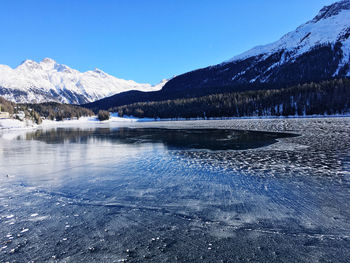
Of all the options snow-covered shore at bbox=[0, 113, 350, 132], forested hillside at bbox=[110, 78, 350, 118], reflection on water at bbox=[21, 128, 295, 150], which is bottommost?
snow-covered shore at bbox=[0, 113, 350, 132]

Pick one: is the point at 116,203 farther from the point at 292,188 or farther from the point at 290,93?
the point at 290,93

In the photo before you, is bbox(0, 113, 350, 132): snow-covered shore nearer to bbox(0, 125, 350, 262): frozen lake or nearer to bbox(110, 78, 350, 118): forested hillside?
bbox(110, 78, 350, 118): forested hillside

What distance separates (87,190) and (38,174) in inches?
224

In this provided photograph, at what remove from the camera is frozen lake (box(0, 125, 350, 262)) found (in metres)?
6.27

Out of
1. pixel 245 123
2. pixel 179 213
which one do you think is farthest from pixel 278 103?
pixel 179 213

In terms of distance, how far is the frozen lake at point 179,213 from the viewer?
6.27 meters

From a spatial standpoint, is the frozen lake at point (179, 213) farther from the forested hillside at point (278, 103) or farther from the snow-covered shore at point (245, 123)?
the forested hillside at point (278, 103)

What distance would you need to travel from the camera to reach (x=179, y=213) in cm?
866

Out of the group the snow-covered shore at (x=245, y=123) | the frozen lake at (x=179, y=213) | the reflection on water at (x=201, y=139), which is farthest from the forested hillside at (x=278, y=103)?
the frozen lake at (x=179, y=213)

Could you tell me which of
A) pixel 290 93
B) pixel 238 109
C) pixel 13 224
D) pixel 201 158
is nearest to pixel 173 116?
pixel 238 109

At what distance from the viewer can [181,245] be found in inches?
258

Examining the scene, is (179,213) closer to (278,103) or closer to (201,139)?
(201,139)

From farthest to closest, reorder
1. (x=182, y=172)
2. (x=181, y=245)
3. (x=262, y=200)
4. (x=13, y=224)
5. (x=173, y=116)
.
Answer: (x=173, y=116) → (x=182, y=172) → (x=262, y=200) → (x=13, y=224) → (x=181, y=245)

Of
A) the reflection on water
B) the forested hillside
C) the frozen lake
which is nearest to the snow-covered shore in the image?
the reflection on water
